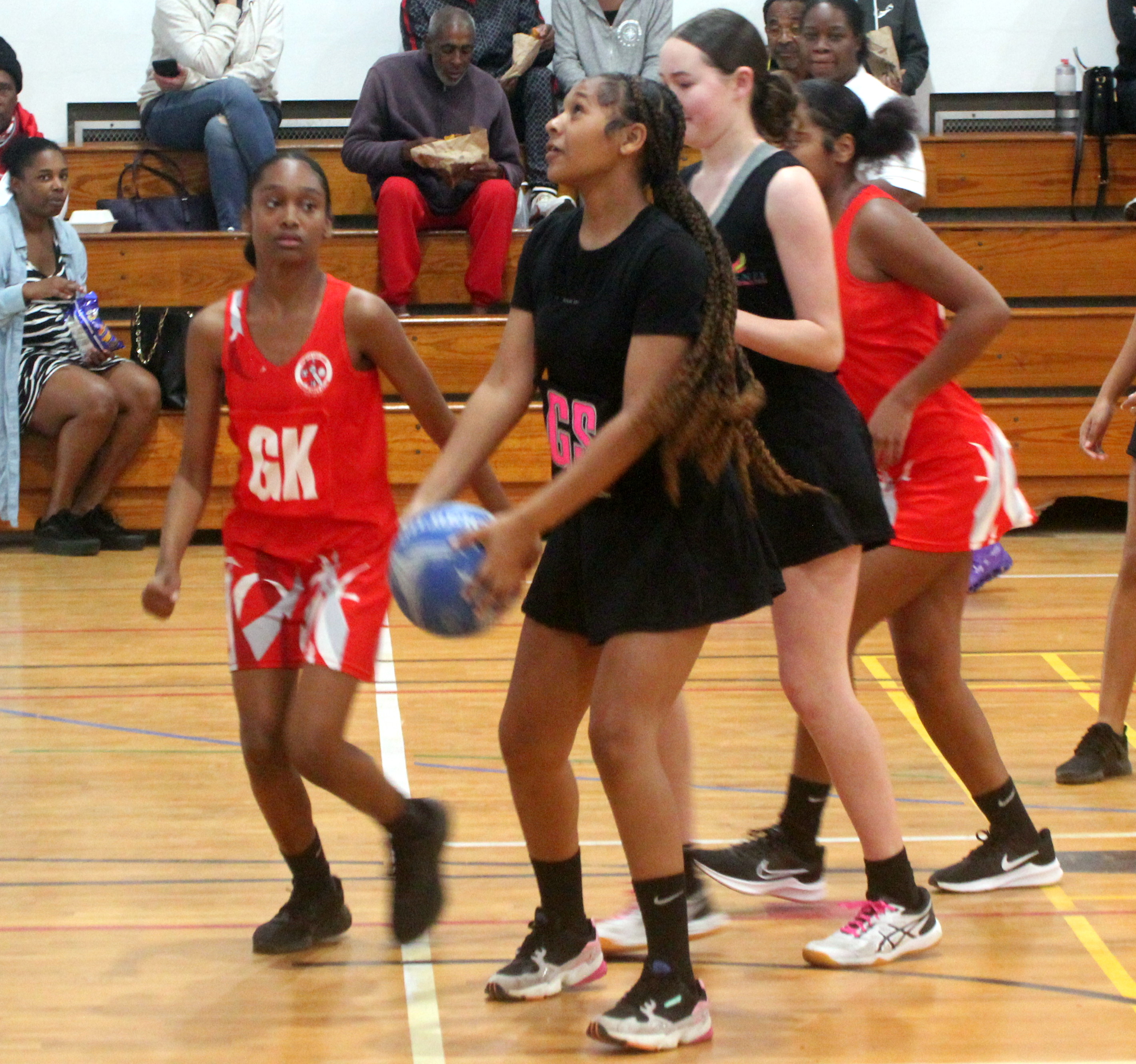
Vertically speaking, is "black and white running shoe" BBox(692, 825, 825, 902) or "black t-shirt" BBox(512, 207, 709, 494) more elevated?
"black t-shirt" BBox(512, 207, 709, 494)

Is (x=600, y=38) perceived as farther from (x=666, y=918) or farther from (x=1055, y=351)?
(x=666, y=918)

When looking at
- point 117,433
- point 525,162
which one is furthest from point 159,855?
point 525,162

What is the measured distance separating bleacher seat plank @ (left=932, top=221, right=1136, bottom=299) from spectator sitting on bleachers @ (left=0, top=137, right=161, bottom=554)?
4.18m

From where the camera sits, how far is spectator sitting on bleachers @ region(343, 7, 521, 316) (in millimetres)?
7484

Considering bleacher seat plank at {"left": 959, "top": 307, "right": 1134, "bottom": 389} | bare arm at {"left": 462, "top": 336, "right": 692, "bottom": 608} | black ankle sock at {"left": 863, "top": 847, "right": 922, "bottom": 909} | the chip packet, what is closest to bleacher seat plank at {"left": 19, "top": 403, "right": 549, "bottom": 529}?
the chip packet

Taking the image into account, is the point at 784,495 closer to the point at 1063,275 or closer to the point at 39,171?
the point at 39,171

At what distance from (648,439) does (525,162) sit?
6.45 metres

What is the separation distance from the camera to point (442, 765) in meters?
4.00

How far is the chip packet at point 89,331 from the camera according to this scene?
688cm

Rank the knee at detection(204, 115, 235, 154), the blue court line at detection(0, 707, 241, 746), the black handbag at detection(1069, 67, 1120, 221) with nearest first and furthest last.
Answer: the blue court line at detection(0, 707, 241, 746), the knee at detection(204, 115, 235, 154), the black handbag at detection(1069, 67, 1120, 221)

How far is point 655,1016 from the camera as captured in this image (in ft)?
7.88

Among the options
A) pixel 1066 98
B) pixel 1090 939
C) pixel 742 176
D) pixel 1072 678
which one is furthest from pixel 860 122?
pixel 1066 98

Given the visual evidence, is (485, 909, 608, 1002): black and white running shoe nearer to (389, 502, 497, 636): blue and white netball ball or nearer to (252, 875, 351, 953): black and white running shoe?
(252, 875, 351, 953): black and white running shoe

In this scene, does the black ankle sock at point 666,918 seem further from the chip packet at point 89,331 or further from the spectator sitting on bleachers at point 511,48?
the spectator sitting on bleachers at point 511,48
